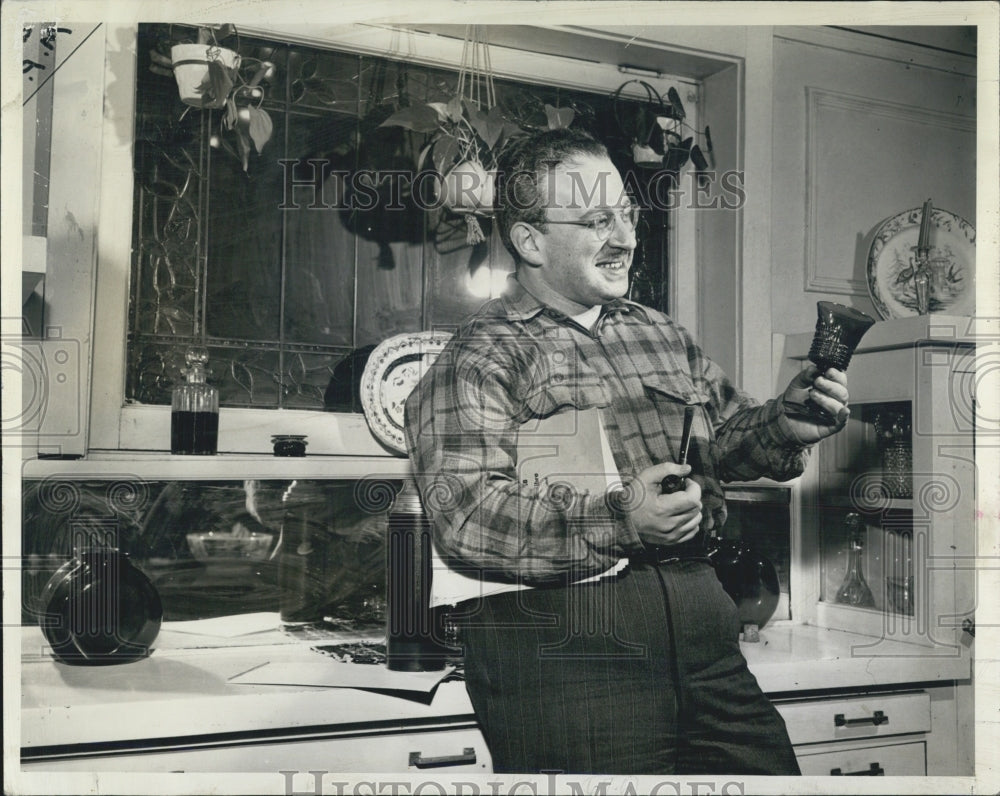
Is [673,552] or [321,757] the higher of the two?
[673,552]

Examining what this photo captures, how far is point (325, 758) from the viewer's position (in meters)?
1.47

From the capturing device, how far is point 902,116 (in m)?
1.78

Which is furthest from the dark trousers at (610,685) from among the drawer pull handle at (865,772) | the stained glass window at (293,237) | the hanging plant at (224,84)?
the hanging plant at (224,84)

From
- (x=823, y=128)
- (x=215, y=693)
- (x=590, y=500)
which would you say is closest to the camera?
(x=215, y=693)

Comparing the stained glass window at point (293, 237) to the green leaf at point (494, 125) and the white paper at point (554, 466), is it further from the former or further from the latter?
the white paper at point (554, 466)

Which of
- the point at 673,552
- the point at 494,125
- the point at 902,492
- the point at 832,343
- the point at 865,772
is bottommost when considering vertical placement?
the point at 865,772

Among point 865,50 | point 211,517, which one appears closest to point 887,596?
point 865,50

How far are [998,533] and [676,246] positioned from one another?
2.57 feet

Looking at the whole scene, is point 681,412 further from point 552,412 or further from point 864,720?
point 864,720

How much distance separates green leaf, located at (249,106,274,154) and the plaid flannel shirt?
0.49 m

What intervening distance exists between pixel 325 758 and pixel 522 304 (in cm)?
84

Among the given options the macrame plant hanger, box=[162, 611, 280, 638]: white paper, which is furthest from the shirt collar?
box=[162, 611, 280, 638]: white paper

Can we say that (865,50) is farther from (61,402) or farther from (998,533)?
(61,402)

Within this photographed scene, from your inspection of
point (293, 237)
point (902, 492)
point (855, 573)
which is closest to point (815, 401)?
point (902, 492)
